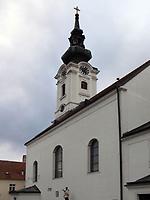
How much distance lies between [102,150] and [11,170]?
31840 mm

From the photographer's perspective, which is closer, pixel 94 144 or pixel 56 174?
pixel 94 144

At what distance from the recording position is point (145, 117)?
21.1 meters

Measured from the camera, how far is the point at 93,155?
76.9ft

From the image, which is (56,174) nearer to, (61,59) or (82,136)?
(82,136)

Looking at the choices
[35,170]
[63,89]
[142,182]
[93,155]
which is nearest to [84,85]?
[63,89]

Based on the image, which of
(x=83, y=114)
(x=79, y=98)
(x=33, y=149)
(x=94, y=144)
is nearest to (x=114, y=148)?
(x=94, y=144)

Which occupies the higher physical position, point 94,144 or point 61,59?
point 61,59

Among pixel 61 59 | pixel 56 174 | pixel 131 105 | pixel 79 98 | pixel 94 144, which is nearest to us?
pixel 131 105

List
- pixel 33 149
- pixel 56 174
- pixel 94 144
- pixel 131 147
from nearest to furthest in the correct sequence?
1. pixel 131 147
2. pixel 94 144
3. pixel 56 174
4. pixel 33 149

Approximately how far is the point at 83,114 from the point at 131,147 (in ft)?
20.3

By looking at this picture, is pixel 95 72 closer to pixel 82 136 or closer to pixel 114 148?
pixel 82 136

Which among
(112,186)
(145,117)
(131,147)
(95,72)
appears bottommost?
(112,186)

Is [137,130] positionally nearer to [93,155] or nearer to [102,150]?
[102,150]

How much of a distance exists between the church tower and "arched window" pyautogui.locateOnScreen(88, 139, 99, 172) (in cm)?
1648
